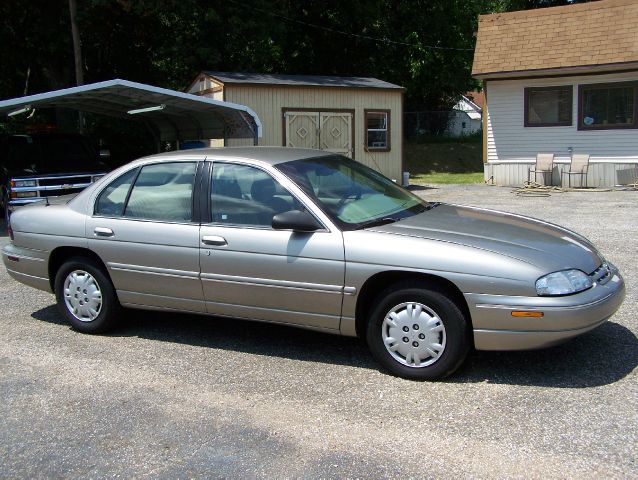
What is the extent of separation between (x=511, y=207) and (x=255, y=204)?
1038 cm

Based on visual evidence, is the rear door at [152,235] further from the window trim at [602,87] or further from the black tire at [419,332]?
the window trim at [602,87]

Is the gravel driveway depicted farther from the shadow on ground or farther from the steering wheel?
the steering wheel

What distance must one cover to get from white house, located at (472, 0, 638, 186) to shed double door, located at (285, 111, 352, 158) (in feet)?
15.3

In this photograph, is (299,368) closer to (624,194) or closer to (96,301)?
(96,301)

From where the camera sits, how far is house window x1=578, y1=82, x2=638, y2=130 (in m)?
18.2

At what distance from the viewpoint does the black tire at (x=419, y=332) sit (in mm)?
4297

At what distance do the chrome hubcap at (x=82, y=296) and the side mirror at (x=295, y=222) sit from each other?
6.55 feet

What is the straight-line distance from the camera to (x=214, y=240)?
503 centimetres

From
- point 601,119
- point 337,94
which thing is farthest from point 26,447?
point 601,119

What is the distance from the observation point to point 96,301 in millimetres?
5676

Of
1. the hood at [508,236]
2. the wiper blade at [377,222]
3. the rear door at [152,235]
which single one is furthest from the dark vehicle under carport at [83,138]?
the hood at [508,236]

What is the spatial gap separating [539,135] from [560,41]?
2.83 metres

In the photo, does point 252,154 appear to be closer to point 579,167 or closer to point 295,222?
point 295,222

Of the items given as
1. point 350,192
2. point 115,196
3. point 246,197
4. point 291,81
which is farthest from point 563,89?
point 115,196
